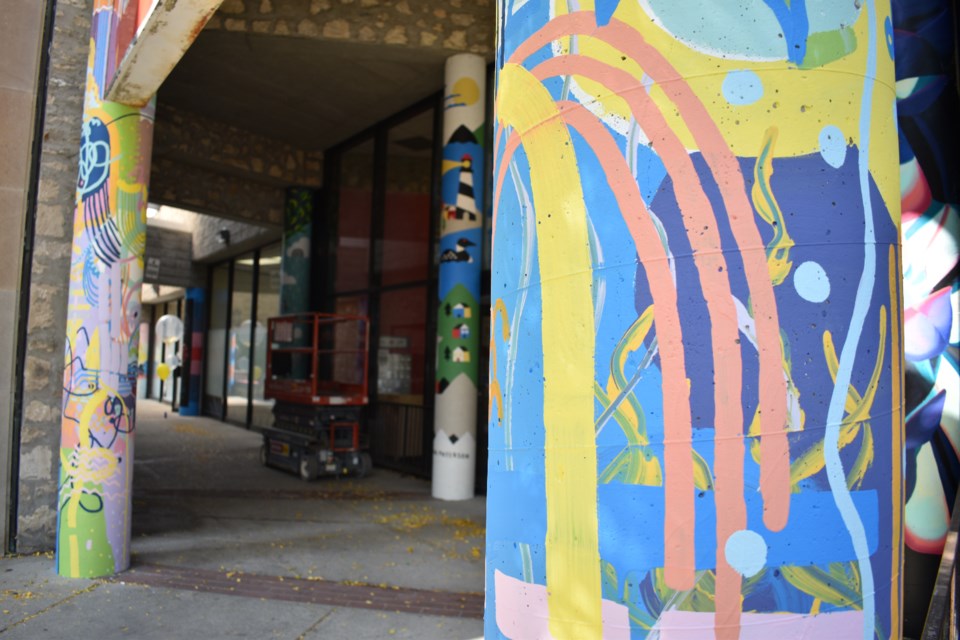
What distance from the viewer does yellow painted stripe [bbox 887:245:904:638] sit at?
1592 millimetres

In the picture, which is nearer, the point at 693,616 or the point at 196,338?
the point at 693,616

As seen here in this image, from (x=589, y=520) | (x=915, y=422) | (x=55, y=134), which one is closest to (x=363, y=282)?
(x=55, y=134)

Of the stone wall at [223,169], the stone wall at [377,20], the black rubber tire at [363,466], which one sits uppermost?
the stone wall at [377,20]

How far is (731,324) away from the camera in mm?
1513

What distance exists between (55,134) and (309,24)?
3268mm

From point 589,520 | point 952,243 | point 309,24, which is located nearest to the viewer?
point 589,520

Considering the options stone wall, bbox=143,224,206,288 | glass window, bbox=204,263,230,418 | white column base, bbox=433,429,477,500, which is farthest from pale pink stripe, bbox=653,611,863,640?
stone wall, bbox=143,224,206,288

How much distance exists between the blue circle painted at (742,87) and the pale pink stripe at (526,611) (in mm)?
1099

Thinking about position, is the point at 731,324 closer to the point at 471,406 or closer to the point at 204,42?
the point at 471,406

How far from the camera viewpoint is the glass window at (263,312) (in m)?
13.7

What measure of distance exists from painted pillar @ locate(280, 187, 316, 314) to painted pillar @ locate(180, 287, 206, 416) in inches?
258

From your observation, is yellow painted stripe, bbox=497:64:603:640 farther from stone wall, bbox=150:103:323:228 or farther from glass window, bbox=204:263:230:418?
glass window, bbox=204:263:230:418

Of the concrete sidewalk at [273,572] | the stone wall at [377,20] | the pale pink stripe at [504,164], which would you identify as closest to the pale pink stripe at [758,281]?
the pale pink stripe at [504,164]

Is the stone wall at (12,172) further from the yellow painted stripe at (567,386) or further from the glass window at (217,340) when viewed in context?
the glass window at (217,340)
